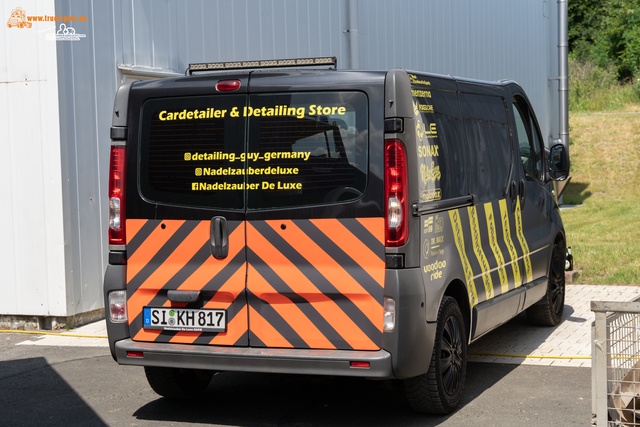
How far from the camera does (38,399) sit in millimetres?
5930

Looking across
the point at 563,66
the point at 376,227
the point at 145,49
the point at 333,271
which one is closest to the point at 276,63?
the point at 376,227

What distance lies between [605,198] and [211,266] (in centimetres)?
1890

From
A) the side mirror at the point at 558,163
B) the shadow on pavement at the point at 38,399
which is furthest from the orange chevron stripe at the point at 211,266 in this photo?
the side mirror at the point at 558,163

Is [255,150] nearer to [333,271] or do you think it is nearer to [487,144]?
[333,271]

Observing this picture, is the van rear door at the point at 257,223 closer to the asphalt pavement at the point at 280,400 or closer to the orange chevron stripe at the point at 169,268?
the orange chevron stripe at the point at 169,268

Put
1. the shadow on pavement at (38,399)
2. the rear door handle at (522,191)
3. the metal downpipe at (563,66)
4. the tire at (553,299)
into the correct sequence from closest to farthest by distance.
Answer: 1. the shadow on pavement at (38,399)
2. the rear door handle at (522,191)
3. the tire at (553,299)
4. the metal downpipe at (563,66)

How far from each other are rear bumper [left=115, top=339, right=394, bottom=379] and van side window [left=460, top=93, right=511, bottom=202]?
174 centimetres

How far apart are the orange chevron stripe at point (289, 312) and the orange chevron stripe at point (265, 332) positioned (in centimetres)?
4

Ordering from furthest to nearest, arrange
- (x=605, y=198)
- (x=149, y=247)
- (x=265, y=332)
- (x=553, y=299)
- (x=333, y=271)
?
(x=605, y=198), (x=553, y=299), (x=149, y=247), (x=265, y=332), (x=333, y=271)

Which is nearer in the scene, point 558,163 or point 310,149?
point 310,149

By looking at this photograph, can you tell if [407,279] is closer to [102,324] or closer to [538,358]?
[538,358]

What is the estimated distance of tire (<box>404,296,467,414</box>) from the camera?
5.07 m

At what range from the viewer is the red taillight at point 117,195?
5196 millimetres

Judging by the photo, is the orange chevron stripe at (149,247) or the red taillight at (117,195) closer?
the orange chevron stripe at (149,247)
